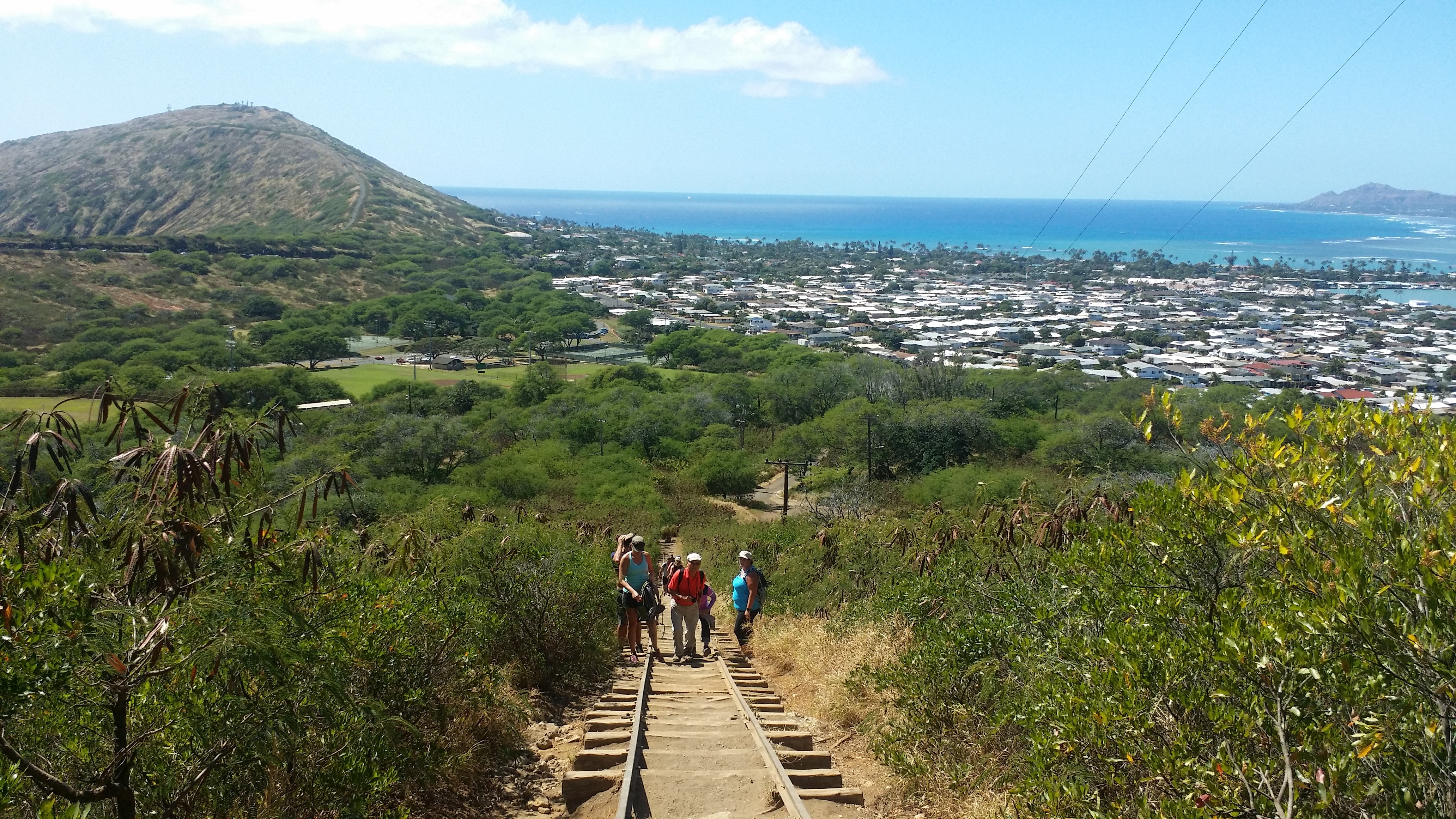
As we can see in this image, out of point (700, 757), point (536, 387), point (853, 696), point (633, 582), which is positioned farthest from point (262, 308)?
point (700, 757)

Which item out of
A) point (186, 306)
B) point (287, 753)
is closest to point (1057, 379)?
point (287, 753)

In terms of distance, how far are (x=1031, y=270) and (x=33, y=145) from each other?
18587cm

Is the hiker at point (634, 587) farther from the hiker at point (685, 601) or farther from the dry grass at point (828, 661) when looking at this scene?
the dry grass at point (828, 661)

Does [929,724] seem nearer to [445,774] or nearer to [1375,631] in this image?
A: [445,774]

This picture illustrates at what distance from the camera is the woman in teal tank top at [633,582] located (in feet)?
30.4

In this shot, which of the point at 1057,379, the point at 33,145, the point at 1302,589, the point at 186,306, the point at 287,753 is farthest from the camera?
the point at 33,145

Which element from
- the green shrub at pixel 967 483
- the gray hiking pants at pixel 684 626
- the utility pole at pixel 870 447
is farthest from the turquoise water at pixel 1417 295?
the gray hiking pants at pixel 684 626

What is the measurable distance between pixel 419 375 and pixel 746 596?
55.7 meters

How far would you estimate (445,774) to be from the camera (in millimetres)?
5414

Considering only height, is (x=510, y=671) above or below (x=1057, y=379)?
above

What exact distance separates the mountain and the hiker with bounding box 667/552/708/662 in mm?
126110

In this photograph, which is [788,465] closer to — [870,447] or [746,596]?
[870,447]

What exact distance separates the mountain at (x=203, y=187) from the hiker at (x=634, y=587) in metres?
126

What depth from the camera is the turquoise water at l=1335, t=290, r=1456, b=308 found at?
4210 inches
